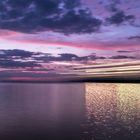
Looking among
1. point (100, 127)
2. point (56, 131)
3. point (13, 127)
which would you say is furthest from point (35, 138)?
point (100, 127)

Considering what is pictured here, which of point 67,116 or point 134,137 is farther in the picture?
point 67,116

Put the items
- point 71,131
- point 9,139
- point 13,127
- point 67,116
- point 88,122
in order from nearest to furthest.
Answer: point 9,139, point 71,131, point 13,127, point 88,122, point 67,116

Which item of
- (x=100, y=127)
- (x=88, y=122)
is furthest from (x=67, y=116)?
(x=100, y=127)

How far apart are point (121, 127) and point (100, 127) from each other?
4.68m

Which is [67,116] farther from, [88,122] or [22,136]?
[22,136]

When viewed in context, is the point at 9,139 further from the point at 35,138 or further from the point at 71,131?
the point at 71,131

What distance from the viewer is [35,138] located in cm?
5531

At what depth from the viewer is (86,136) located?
57.6 metres

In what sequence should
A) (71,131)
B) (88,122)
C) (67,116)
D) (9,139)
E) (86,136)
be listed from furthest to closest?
(67,116) < (88,122) < (71,131) < (86,136) < (9,139)

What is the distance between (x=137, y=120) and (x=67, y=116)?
19105mm

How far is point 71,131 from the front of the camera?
6169 cm

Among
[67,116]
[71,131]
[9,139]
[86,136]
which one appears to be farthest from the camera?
[67,116]

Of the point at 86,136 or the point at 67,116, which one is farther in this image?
the point at 67,116

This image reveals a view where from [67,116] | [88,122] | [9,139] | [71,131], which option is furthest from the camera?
[67,116]
